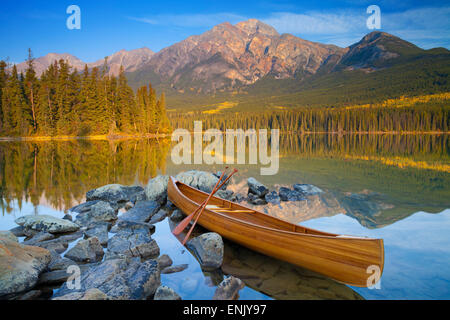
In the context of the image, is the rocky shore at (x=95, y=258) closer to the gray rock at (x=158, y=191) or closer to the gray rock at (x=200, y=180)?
the gray rock at (x=158, y=191)

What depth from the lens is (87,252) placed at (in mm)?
6391

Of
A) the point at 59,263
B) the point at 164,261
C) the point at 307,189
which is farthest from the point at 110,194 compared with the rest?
the point at 307,189

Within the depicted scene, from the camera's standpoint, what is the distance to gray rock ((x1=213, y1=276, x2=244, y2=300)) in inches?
192

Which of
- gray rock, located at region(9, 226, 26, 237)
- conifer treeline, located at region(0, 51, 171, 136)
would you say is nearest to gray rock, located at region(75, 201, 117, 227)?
gray rock, located at region(9, 226, 26, 237)

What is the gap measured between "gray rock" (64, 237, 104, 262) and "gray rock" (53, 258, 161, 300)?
1.09 metres

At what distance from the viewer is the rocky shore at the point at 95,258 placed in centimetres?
479

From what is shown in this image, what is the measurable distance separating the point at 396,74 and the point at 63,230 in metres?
236

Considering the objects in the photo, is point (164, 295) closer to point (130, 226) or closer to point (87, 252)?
point (87, 252)

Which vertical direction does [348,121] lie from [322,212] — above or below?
above

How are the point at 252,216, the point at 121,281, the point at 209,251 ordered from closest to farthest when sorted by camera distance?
the point at 121,281
the point at 209,251
the point at 252,216

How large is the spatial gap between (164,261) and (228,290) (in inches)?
76.4

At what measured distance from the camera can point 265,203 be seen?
12.3m

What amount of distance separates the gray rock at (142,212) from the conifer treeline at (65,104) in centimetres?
4774

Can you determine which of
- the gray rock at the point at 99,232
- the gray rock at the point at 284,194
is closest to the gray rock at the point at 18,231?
the gray rock at the point at 99,232
